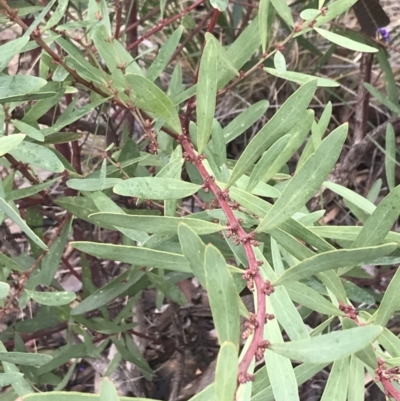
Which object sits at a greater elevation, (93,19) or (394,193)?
(93,19)

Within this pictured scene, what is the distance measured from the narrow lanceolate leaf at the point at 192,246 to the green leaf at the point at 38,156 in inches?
9.2

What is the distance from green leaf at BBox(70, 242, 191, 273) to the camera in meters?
0.37

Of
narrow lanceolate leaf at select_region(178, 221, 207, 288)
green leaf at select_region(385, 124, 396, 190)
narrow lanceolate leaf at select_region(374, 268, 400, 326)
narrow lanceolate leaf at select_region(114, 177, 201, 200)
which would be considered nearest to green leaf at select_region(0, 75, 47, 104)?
narrow lanceolate leaf at select_region(114, 177, 201, 200)

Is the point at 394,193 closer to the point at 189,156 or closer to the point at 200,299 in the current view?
the point at 189,156

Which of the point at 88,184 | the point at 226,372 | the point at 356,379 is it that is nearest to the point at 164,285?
the point at 88,184

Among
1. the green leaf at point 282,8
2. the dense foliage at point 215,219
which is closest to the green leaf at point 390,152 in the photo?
the dense foliage at point 215,219

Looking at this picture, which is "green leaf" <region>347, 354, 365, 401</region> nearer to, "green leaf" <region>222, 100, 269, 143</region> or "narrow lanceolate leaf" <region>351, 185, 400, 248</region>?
"narrow lanceolate leaf" <region>351, 185, 400, 248</region>

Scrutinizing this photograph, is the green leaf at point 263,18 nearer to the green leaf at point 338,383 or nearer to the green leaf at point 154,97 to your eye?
the green leaf at point 154,97

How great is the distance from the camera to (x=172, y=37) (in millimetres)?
598

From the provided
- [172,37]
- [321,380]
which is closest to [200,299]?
[321,380]

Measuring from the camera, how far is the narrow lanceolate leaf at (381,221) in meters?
0.40

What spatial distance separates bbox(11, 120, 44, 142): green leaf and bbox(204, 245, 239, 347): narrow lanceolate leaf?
0.30 metres

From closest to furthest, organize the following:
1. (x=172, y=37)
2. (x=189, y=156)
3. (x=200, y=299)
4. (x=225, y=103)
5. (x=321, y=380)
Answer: (x=189, y=156) < (x=172, y=37) < (x=321, y=380) < (x=200, y=299) < (x=225, y=103)

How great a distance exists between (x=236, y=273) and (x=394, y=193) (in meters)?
0.13
